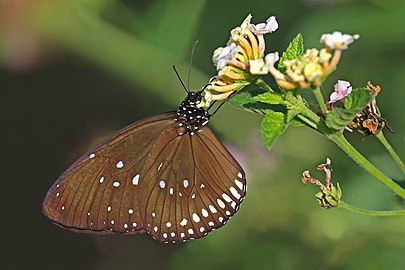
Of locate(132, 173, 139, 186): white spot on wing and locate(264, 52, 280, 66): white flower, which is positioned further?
locate(132, 173, 139, 186): white spot on wing

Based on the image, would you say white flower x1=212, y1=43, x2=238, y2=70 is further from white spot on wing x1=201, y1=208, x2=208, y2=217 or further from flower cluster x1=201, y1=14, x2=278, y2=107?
white spot on wing x1=201, y1=208, x2=208, y2=217

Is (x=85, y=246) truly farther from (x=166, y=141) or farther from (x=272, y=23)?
(x=272, y=23)

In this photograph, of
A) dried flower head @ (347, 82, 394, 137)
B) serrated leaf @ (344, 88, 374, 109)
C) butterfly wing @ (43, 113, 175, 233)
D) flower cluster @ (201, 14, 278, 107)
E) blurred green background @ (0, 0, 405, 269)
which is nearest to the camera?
serrated leaf @ (344, 88, 374, 109)

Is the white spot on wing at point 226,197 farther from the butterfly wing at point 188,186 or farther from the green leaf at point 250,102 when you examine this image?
the green leaf at point 250,102

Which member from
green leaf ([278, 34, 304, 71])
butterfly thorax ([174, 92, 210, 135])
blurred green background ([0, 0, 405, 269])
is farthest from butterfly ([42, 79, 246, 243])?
green leaf ([278, 34, 304, 71])

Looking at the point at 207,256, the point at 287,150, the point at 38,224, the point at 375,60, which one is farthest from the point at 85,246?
the point at 375,60

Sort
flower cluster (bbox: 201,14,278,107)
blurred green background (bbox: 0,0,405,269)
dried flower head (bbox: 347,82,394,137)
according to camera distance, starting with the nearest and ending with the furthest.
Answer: flower cluster (bbox: 201,14,278,107)
dried flower head (bbox: 347,82,394,137)
blurred green background (bbox: 0,0,405,269)


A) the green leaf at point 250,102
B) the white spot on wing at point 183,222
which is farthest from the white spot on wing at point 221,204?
the green leaf at point 250,102
